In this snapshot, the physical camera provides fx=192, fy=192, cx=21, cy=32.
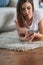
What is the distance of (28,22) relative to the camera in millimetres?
1346

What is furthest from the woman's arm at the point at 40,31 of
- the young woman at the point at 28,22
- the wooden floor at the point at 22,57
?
the wooden floor at the point at 22,57

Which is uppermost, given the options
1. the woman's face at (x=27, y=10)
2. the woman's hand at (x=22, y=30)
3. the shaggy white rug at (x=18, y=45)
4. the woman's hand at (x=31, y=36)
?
the woman's face at (x=27, y=10)

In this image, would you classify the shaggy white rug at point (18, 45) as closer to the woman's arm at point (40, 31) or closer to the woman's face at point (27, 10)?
the woman's arm at point (40, 31)

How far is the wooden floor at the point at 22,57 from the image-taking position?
0.98 m

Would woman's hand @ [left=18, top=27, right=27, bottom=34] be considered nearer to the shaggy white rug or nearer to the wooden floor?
the shaggy white rug

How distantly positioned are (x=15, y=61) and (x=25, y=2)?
492mm

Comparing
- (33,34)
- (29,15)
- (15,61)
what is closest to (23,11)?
(29,15)

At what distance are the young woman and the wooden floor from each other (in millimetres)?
162

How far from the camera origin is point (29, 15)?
1.33m

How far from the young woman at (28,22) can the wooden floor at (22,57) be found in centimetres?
16

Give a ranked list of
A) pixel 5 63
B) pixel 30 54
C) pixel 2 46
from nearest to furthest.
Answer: pixel 5 63
pixel 30 54
pixel 2 46

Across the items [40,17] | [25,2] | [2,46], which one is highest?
[25,2]

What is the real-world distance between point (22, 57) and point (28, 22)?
35cm

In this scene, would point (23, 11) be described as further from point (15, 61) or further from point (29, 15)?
point (15, 61)
